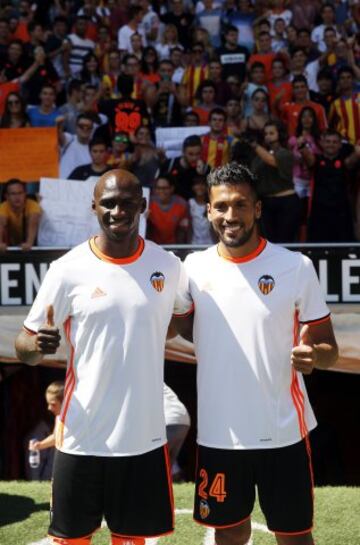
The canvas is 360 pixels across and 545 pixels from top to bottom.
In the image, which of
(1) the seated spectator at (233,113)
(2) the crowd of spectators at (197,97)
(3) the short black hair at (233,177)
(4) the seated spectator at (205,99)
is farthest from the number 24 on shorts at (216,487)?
(4) the seated spectator at (205,99)

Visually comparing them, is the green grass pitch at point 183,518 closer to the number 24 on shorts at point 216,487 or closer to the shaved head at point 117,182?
the number 24 on shorts at point 216,487

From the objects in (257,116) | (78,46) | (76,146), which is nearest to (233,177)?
(76,146)

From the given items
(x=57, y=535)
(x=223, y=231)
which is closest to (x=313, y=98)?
(x=223, y=231)

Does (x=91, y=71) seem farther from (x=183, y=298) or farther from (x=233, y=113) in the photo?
(x=183, y=298)

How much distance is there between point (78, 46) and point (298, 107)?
3383 mm

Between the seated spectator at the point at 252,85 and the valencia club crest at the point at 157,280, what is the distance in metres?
6.32

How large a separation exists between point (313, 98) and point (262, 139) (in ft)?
5.50

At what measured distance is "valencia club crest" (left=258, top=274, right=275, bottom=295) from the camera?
150 inches

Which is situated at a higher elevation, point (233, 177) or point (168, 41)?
Result: point (168, 41)

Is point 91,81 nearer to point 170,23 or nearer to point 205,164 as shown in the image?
point 170,23

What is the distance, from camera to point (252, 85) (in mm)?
10164

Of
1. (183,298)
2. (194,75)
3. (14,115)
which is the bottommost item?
(183,298)

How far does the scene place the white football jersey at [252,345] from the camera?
379 cm

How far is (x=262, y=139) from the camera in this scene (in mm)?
8719
